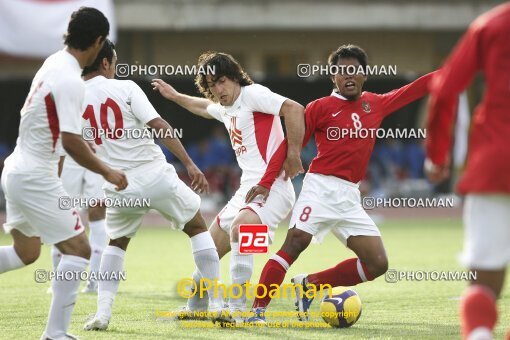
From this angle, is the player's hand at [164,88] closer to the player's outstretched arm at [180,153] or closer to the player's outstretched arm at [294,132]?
the player's outstretched arm at [180,153]

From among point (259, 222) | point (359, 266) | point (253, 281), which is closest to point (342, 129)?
point (259, 222)

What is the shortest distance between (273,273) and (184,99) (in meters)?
1.92

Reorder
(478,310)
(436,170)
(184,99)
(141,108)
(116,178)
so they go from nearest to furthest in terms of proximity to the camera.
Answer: (478,310) → (436,170) → (116,178) → (141,108) → (184,99)

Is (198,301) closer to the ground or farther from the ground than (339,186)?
closer to the ground

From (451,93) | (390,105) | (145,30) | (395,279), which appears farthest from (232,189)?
(451,93)

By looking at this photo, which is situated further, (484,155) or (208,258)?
(208,258)

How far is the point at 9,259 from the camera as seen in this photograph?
689 cm

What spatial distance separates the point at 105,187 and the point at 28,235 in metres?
0.95

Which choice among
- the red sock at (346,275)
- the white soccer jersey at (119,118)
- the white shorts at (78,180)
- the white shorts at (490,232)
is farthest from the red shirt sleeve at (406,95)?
the white shorts at (78,180)

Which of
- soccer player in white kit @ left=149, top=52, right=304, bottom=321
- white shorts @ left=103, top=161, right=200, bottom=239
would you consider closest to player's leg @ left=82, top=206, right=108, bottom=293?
soccer player in white kit @ left=149, top=52, right=304, bottom=321

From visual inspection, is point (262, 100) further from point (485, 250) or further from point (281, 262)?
point (485, 250)

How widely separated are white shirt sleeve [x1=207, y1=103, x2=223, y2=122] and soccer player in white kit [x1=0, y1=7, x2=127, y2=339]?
2.00 m

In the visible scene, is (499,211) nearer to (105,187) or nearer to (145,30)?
(105,187)

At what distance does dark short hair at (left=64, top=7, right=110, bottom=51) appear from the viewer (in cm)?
623
